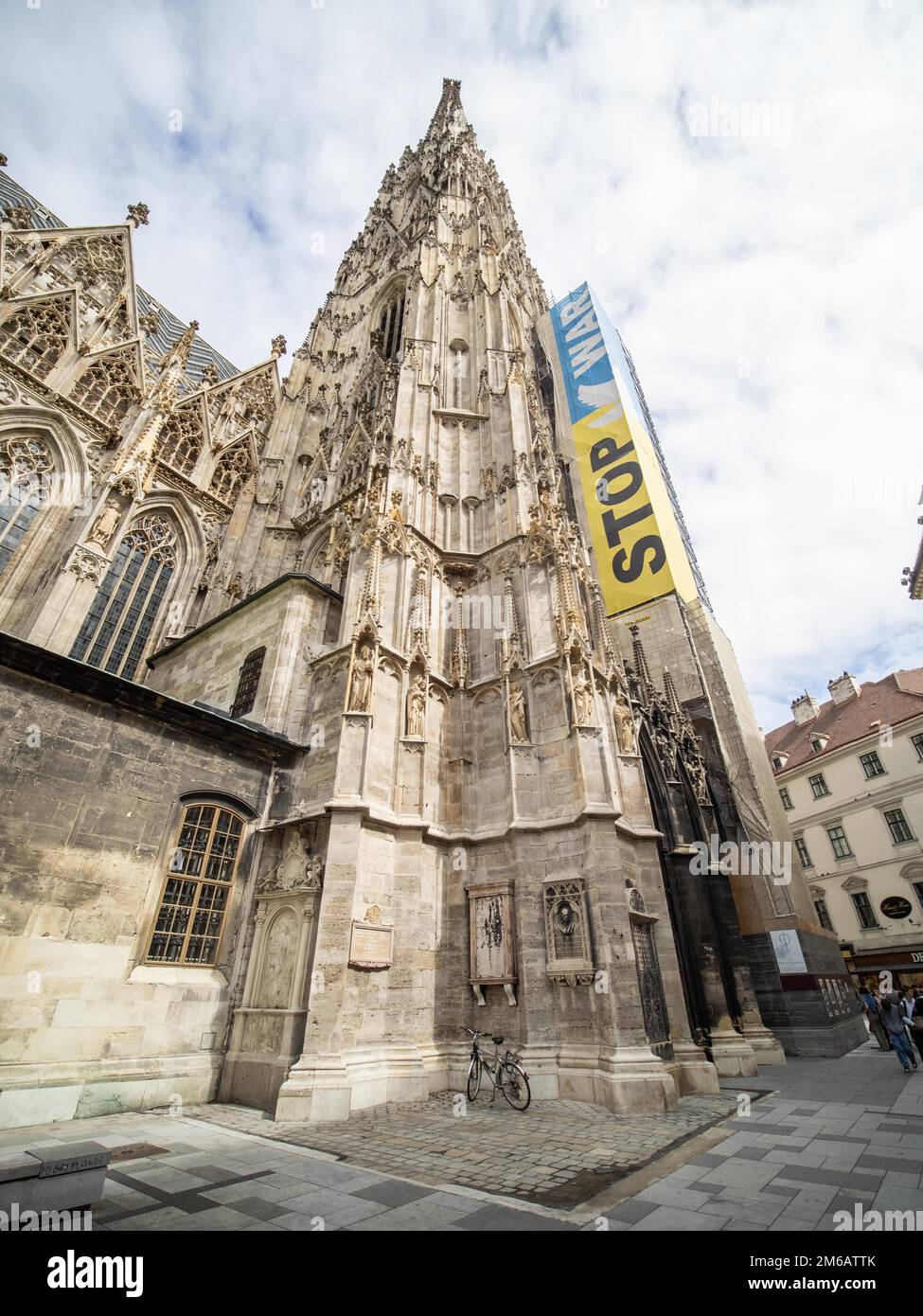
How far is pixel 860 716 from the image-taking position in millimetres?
33688

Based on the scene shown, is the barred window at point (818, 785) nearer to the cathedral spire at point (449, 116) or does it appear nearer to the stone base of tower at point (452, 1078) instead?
Answer: the stone base of tower at point (452, 1078)

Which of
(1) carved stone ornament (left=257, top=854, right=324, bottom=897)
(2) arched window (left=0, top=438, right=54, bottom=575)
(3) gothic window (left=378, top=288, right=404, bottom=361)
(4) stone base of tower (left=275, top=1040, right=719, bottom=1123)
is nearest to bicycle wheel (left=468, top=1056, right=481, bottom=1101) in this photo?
(4) stone base of tower (left=275, top=1040, right=719, bottom=1123)

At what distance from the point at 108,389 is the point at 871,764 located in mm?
39272

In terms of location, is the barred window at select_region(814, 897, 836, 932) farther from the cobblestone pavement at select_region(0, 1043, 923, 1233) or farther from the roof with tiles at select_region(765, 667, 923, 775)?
the cobblestone pavement at select_region(0, 1043, 923, 1233)

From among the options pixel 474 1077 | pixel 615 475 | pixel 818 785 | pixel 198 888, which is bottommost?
pixel 474 1077

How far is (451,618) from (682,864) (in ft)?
25.6

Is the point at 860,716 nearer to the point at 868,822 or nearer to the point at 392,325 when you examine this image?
the point at 868,822

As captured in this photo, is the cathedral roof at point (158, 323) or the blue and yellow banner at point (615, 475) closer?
the blue and yellow banner at point (615, 475)

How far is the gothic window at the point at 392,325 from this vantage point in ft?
89.1

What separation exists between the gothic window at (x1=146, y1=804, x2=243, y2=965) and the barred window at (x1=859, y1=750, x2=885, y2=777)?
3268cm

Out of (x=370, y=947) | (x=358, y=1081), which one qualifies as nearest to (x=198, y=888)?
(x=370, y=947)

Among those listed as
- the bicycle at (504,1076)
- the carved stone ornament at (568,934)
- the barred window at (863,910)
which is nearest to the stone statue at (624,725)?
the carved stone ornament at (568,934)

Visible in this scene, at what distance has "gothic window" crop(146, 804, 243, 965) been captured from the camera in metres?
9.42

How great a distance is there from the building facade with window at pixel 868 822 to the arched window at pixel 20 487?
36629mm
